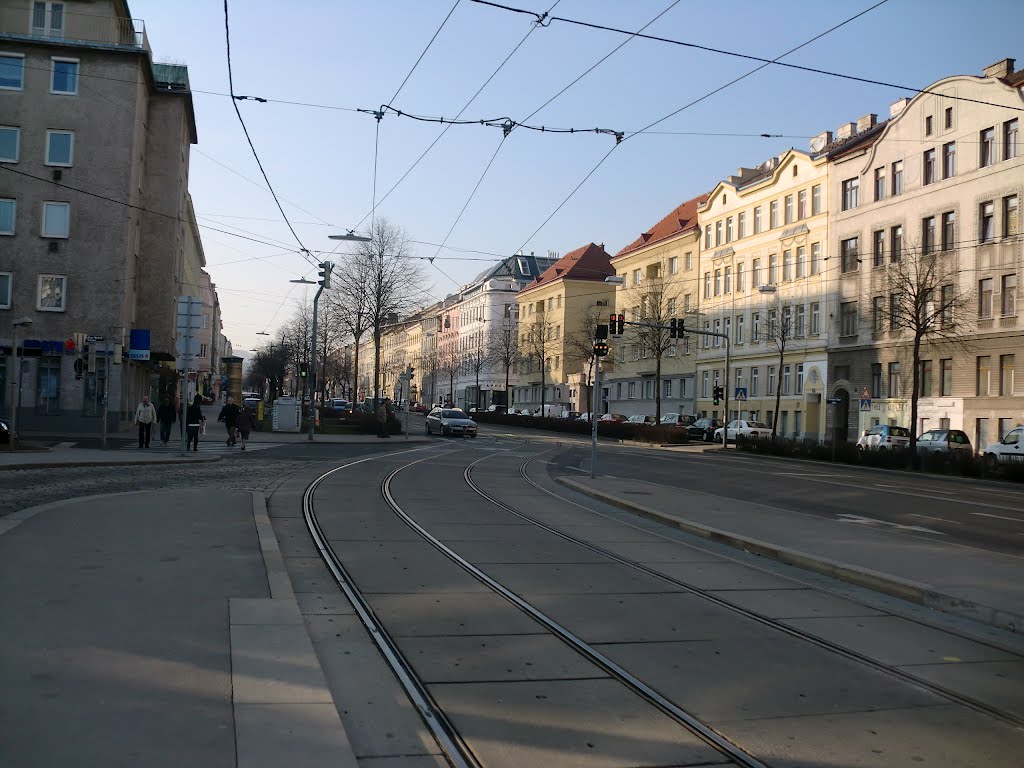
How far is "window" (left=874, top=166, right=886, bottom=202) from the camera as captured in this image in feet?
164

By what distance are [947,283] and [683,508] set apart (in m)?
31.2

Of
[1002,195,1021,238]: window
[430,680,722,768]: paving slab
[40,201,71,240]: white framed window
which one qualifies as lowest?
[430,680,722,768]: paving slab

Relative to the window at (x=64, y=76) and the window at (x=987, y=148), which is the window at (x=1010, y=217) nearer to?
the window at (x=987, y=148)

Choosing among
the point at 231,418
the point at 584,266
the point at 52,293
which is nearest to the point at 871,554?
the point at 231,418

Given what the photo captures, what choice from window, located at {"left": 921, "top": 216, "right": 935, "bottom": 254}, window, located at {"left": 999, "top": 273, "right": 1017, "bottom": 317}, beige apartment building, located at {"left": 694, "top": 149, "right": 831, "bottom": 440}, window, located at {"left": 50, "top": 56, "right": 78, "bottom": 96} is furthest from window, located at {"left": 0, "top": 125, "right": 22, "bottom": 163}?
window, located at {"left": 999, "top": 273, "right": 1017, "bottom": 317}

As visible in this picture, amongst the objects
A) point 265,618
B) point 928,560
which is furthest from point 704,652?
point 928,560

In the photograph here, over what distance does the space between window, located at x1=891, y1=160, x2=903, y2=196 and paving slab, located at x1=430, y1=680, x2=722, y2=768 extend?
158ft

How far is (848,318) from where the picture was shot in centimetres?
5275

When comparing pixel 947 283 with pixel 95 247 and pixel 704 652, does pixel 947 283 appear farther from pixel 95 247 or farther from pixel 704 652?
pixel 704 652

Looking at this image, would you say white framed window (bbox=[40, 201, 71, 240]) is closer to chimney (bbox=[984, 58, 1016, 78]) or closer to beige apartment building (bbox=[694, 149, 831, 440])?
beige apartment building (bbox=[694, 149, 831, 440])

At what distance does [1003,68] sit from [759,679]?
45270 mm

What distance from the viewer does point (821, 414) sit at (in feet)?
182

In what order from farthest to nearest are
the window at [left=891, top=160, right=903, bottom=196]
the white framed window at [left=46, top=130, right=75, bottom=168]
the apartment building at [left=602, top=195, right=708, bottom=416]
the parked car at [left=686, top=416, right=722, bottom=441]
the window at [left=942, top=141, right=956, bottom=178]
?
1. the apartment building at [left=602, top=195, right=708, bottom=416]
2. the parked car at [left=686, top=416, right=722, bottom=441]
3. the window at [left=891, top=160, right=903, bottom=196]
4. the window at [left=942, top=141, right=956, bottom=178]
5. the white framed window at [left=46, top=130, right=75, bottom=168]

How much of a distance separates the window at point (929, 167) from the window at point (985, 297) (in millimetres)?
6779
